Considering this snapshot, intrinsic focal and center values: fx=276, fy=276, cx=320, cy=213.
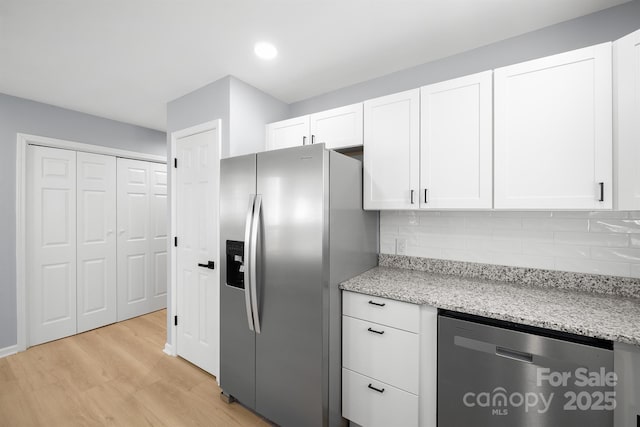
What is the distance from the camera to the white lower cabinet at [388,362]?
1475mm

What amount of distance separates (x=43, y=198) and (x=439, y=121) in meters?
3.85

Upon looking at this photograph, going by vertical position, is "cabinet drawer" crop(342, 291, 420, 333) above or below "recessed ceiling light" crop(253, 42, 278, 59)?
below

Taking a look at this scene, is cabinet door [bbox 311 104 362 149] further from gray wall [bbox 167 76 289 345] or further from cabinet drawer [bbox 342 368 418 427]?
cabinet drawer [bbox 342 368 418 427]

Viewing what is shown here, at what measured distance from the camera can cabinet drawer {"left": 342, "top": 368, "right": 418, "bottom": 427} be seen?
59.8 inches

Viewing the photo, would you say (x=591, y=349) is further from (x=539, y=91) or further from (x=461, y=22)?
(x=461, y=22)

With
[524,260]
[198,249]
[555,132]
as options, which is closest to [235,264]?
[198,249]

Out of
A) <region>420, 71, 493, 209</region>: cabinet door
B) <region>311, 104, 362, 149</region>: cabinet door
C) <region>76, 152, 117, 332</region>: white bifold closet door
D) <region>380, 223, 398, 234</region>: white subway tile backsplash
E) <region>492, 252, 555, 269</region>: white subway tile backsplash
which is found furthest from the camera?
<region>76, 152, 117, 332</region>: white bifold closet door

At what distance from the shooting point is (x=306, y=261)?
1645mm

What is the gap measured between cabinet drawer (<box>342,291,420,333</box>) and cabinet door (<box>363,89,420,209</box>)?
0.65 meters

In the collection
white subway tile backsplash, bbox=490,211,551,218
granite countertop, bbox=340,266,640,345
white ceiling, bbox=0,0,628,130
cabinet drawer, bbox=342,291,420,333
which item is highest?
white ceiling, bbox=0,0,628,130

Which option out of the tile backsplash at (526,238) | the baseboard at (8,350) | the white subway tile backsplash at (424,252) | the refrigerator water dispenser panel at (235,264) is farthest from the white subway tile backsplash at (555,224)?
the baseboard at (8,350)

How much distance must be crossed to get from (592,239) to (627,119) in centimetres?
69

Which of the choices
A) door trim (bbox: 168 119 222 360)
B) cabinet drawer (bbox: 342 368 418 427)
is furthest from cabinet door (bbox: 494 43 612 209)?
door trim (bbox: 168 119 222 360)

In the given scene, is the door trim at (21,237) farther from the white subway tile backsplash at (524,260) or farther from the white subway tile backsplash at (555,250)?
the white subway tile backsplash at (555,250)
